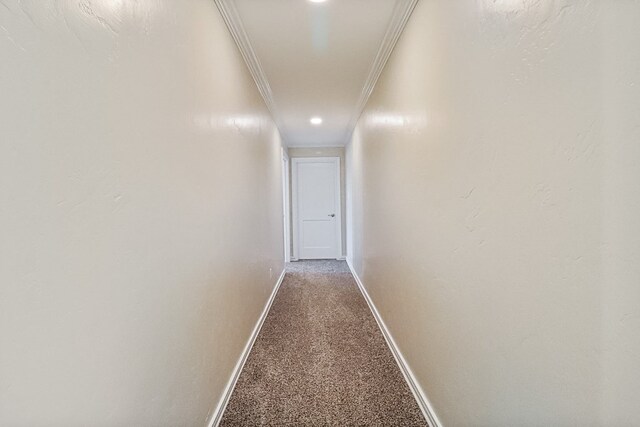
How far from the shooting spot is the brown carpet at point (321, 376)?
1.64 m

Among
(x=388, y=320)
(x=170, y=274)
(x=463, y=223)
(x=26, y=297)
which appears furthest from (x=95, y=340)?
(x=388, y=320)

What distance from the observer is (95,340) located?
28.4 inches

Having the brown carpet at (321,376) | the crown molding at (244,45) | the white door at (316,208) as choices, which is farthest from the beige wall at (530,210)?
the white door at (316,208)

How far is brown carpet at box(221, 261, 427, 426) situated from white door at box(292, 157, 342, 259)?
2736 millimetres

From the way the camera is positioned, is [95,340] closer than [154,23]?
Yes

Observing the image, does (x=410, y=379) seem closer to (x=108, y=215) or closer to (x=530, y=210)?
(x=530, y=210)

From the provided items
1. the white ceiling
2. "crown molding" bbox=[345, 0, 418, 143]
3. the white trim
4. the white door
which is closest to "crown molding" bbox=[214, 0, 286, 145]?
the white ceiling

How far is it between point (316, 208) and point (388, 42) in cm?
404

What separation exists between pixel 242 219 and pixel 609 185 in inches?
77.3

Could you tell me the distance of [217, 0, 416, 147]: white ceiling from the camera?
71.4 inches

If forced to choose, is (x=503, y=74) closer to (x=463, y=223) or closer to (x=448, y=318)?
(x=463, y=223)

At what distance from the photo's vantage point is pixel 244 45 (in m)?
2.19

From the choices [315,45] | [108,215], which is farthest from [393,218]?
[108,215]

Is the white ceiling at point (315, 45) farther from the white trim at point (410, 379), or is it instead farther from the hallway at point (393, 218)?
the white trim at point (410, 379)
